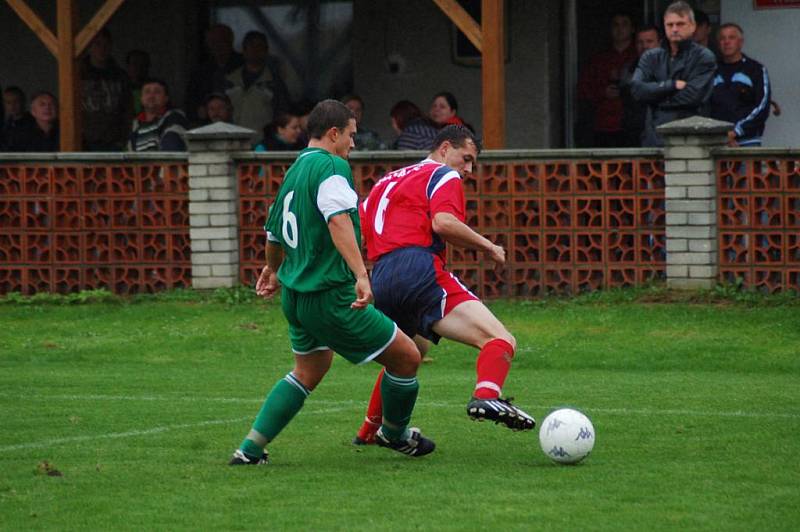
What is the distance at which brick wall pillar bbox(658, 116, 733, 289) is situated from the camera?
50.6ft

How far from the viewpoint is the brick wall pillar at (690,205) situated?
50.6 feet

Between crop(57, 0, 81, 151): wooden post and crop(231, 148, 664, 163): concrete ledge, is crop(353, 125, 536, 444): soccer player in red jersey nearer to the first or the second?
crop(231, 148, 664, 163): concrete ledge

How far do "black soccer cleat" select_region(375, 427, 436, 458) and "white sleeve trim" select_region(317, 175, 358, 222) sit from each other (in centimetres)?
140

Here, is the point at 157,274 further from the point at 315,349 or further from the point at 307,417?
the point at 315,349

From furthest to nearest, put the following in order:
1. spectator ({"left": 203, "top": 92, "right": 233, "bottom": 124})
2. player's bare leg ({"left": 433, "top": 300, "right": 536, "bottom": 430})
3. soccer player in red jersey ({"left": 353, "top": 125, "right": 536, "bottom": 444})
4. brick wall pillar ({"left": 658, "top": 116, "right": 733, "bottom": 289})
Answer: spectator ({"left": 203, "top": 92, "right": 233, "bottom": 124})
brick wall pillar ({"left": 658, "top": 116, "right": 733, "bottom": 289})
soccer player in red jersey ({"left": 353, "top": 125, "right": 536, "bottom": 444})
player's bare leg ({"left": 433, "top": 300, "right": 536, "bottom": 430})

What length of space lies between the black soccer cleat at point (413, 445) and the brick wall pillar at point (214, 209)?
857 cm

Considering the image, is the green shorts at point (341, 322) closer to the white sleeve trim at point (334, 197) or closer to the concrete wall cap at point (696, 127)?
the white sleeve trim at point (334, 197)

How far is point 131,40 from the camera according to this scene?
21.2 meters

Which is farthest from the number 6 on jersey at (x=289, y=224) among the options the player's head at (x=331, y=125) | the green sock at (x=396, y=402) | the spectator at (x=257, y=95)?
the spectator at (x=257, y=95)

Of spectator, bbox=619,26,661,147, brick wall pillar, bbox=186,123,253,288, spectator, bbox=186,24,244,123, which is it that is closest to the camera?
spectator, bbox=619,26,661,147

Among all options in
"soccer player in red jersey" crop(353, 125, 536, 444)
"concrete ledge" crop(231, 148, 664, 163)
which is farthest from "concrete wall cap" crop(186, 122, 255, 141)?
"soccer player in red jersey" crop(353, 125, 536, 444)

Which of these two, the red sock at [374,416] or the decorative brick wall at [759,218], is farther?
the decorative brick wall at [759,218]

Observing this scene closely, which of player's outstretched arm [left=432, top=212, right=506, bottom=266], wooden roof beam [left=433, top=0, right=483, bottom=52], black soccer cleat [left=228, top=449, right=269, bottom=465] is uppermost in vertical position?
wooden roof beam [left=433, top=0, right=483, bottom=52]

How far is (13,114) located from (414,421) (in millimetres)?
10553
